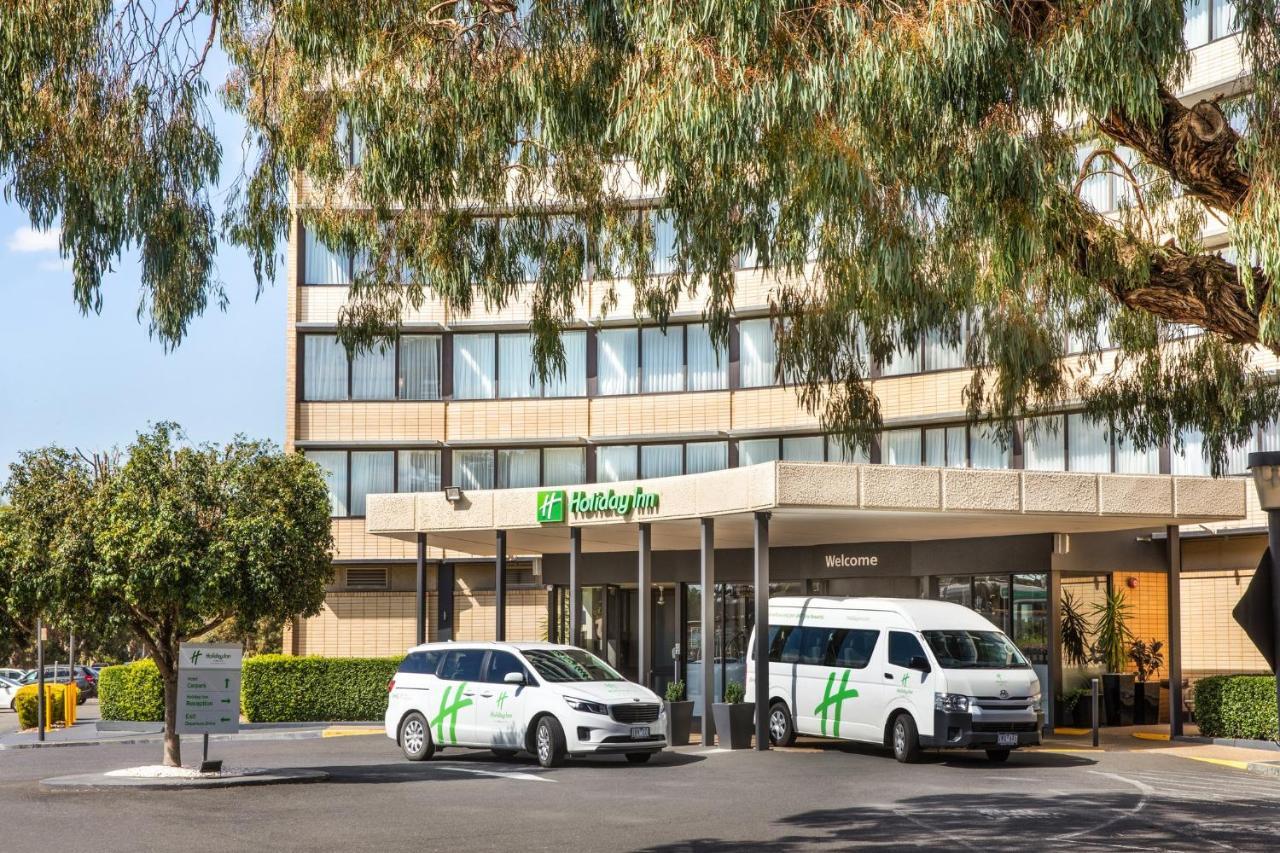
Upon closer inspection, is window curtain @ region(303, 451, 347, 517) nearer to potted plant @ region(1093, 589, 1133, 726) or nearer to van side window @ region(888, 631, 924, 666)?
potted plant @ region(1093, 589, 1133, 726)

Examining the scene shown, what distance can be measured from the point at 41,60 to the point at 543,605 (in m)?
31.8

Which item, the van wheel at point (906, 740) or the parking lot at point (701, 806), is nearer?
the parking lot at point (701, 806)

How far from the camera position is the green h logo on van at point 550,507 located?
2833cm

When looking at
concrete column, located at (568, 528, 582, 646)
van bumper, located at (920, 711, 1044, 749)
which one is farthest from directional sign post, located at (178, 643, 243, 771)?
van bumper, located at (920, 711, 1044, 749)

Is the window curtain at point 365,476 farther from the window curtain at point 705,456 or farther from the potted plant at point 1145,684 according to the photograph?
the potted plant at point 1145,684

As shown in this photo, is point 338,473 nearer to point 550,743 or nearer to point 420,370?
point 420,370

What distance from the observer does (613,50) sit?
13109 millimetres

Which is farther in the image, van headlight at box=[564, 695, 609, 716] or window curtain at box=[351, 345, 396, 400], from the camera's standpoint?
window curtain at box=[351, 345, 396, 400]

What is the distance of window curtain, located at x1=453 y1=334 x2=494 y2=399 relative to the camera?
43.0m

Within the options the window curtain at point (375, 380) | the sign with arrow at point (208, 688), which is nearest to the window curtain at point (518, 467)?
the window curtain at point (375, 380)

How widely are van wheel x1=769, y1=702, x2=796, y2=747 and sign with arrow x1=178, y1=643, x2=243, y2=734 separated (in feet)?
27.2

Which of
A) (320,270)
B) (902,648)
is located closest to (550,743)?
(902,648)

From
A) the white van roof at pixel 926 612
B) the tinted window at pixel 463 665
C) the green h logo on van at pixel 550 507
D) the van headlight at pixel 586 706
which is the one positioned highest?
the green h logo on van at pixel 550 507

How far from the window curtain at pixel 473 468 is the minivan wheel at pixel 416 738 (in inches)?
785
